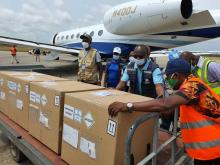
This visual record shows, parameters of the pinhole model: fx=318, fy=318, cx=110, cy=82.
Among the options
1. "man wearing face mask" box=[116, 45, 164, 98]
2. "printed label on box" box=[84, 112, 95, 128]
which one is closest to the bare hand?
"printed label on box" box=[84, 112, 95, 128]

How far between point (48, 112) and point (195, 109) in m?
1.76

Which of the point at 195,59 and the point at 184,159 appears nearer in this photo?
the point at 184,159

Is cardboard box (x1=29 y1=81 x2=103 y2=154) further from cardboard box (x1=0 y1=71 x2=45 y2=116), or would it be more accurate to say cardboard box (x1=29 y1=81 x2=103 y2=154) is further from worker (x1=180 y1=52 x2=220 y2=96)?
worker (x1=180 y1=52 x2=220 y2=96)

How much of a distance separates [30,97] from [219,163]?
2.44 m

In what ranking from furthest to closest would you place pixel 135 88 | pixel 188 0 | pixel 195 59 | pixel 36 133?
pixel 188 0 → pixel 195 59 → pixel 135 88 → pixel 36 133

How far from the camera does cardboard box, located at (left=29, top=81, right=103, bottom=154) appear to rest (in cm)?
347

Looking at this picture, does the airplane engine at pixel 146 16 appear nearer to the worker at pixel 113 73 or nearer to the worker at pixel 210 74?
the worker at pixel 113 73

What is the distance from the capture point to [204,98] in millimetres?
2547

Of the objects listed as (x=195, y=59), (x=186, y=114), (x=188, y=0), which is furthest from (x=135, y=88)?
(x=188, y=0)

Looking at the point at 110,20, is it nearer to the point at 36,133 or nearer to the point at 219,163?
the point at 36,133

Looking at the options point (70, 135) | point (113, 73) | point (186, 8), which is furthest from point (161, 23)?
point (70, 135)

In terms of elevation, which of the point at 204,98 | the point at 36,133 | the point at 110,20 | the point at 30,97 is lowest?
the point at 36,133

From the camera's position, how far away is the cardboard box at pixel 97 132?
271cm

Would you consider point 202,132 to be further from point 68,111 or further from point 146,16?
point 146,16
